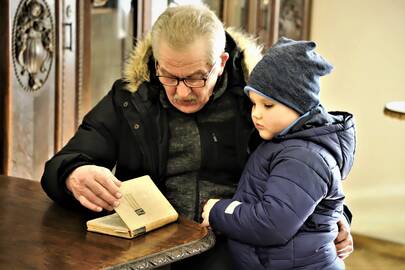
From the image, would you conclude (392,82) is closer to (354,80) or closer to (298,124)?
(354,80)

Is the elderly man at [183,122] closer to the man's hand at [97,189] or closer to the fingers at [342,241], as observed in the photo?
the fingers at [342,241]

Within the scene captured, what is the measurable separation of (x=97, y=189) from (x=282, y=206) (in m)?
0.43

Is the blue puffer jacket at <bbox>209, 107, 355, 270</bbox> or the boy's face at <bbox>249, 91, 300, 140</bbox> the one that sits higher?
the boy's face at <bbox>249, 91, 300, 140</bbox>

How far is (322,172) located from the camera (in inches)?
62.4

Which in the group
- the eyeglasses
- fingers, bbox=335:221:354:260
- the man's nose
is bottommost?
fingers, bbox=335:221:354:260

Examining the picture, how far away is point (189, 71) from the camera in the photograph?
1.80m

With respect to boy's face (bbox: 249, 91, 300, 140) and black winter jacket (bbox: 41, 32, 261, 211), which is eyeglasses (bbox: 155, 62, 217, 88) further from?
boy's face (bbox: 249, 91, 300, 140)

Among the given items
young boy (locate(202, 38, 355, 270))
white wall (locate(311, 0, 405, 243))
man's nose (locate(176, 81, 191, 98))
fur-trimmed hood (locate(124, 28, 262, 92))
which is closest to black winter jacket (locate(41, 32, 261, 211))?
fur-trimmed hood (locate(124, 28, 262, 92))

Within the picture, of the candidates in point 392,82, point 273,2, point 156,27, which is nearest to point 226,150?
point 156,27

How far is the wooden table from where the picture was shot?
1.30 m

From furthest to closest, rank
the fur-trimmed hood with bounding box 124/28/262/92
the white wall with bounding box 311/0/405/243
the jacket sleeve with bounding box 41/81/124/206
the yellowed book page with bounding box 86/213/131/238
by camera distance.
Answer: the white wall with bounding box 311/0/405/243 → the fur-trimmed hood with bounding box 124/28/262/92 → the jacket sleeve with bounding box 41/81/124/206 → the yellowed book page with bounding box 86/213/131/238

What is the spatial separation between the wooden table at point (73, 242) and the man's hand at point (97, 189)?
5cm

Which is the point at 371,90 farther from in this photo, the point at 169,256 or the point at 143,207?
the point at 169,256

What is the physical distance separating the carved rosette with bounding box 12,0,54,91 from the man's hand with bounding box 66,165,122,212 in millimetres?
822
